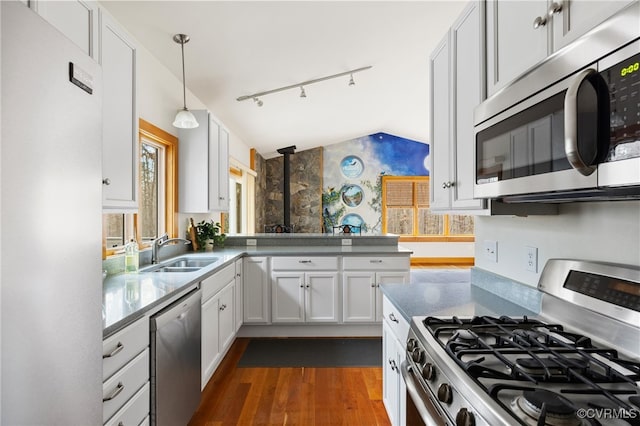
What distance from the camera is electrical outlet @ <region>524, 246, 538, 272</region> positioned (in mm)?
1490

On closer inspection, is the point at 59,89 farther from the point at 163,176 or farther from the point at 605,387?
the point at 163,176

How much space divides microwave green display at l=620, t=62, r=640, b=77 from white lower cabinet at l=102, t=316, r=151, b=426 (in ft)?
5.13

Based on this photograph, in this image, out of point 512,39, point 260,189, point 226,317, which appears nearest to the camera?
point 512,39

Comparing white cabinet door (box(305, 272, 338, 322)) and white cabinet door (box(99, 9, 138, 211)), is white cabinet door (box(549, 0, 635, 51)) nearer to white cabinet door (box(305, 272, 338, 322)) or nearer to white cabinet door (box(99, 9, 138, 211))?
white cabinet door (box(99, 9, 138, 211))

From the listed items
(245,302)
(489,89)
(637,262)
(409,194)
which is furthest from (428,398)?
(409,194)

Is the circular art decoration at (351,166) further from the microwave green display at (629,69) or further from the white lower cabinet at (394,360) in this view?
the microwave green display at (629,69)

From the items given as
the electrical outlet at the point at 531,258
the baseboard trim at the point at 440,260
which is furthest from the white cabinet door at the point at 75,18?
the baseboard trim at the point at 440,260

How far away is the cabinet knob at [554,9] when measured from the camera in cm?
101

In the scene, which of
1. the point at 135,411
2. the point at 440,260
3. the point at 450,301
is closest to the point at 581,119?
the point at 450,301

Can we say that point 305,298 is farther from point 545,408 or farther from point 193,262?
point 545,408

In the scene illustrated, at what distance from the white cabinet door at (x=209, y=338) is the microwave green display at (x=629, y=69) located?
228cm

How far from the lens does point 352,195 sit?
8469 mm

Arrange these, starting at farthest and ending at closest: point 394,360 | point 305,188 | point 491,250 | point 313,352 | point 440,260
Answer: point 305,188
point 440,260
point 313,352
point 491,250
point 394,360

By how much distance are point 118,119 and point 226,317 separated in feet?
5.70
